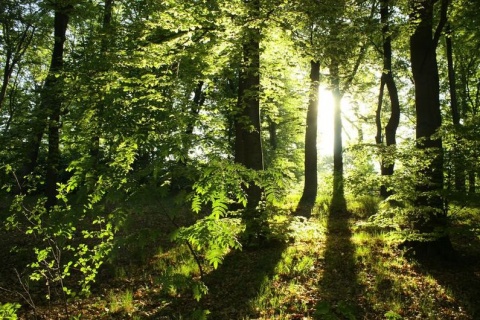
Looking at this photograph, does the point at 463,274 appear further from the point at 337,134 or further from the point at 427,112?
the point at 337,134

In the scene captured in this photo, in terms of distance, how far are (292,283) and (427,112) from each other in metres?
5.02

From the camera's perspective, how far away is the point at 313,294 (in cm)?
677

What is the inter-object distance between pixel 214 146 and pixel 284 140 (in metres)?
24.8

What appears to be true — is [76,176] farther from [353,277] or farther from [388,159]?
[388,159]

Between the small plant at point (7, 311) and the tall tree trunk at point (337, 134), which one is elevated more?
the tall tree trunk at point (337, 134)

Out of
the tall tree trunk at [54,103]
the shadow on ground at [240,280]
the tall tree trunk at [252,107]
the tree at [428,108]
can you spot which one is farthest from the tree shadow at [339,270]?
the tall tree trunk at [54,103]

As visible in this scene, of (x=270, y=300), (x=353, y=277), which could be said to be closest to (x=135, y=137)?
(x=270, y=300)

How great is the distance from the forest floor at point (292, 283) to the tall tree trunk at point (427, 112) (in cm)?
45

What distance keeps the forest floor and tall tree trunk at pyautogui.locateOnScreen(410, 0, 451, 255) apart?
451 mm

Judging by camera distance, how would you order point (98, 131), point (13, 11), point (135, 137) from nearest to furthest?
point (135, 137), point (98, 131), point (13, 11)

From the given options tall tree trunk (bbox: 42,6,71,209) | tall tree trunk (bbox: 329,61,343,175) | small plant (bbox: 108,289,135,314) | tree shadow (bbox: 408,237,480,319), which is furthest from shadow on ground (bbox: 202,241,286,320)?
tall tree trunk (bbox: 329,61,343,175)

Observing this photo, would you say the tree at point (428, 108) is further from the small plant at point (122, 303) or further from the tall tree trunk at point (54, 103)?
the tall tree trunk at point (54, 103)

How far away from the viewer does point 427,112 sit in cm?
812

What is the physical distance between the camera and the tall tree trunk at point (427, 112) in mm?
7465
